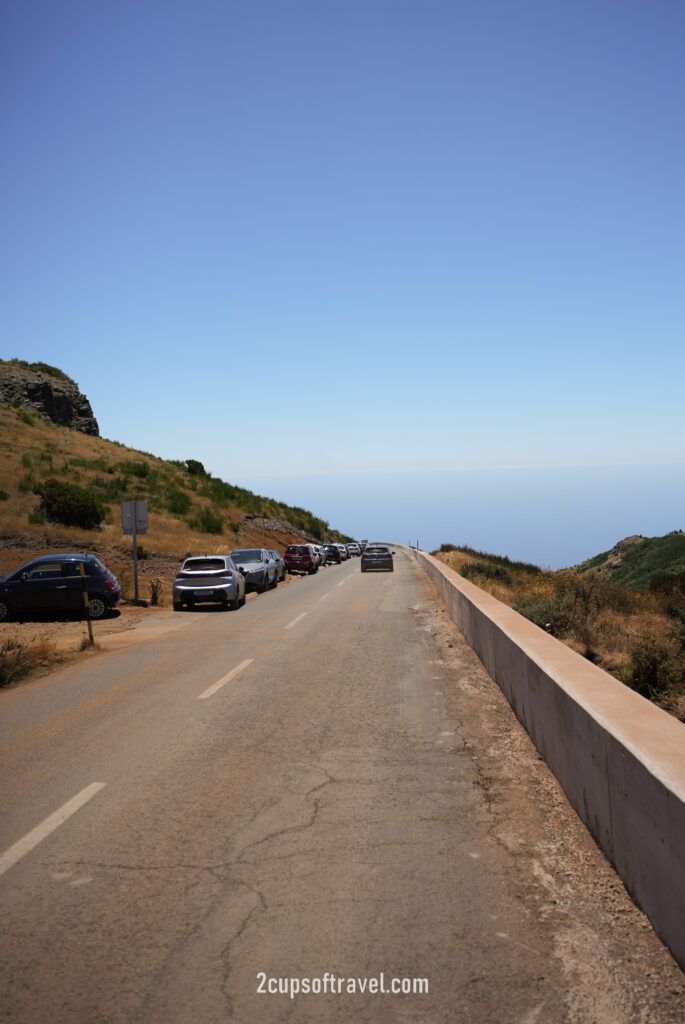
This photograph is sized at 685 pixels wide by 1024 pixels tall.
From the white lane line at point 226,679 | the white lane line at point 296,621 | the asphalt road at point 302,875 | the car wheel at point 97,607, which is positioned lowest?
the asphalt road at point 302,875

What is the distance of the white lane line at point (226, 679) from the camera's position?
9602 millimetres

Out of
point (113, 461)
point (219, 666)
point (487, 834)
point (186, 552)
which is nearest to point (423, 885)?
point (487, 834)

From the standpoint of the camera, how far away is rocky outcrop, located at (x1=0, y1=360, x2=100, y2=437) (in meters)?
72.8

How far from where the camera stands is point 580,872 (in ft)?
14.8

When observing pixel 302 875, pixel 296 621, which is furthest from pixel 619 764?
pixel 296 621

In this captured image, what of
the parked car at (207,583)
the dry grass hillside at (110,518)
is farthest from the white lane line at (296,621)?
the dry grass hillside at (110,518)

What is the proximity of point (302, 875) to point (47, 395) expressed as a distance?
7847cm

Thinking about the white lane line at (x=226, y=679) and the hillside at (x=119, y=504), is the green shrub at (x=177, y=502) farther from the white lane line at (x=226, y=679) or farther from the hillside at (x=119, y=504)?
the white lane line at (x=226, y=679)

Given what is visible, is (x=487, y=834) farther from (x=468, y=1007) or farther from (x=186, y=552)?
(x=186, y=552)

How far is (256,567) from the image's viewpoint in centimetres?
2819

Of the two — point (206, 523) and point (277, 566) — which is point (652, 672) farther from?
point (206, 523)

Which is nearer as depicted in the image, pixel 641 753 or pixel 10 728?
pixel 641 753

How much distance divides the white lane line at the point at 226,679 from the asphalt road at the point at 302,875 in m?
0.47

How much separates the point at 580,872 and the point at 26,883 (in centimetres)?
323
